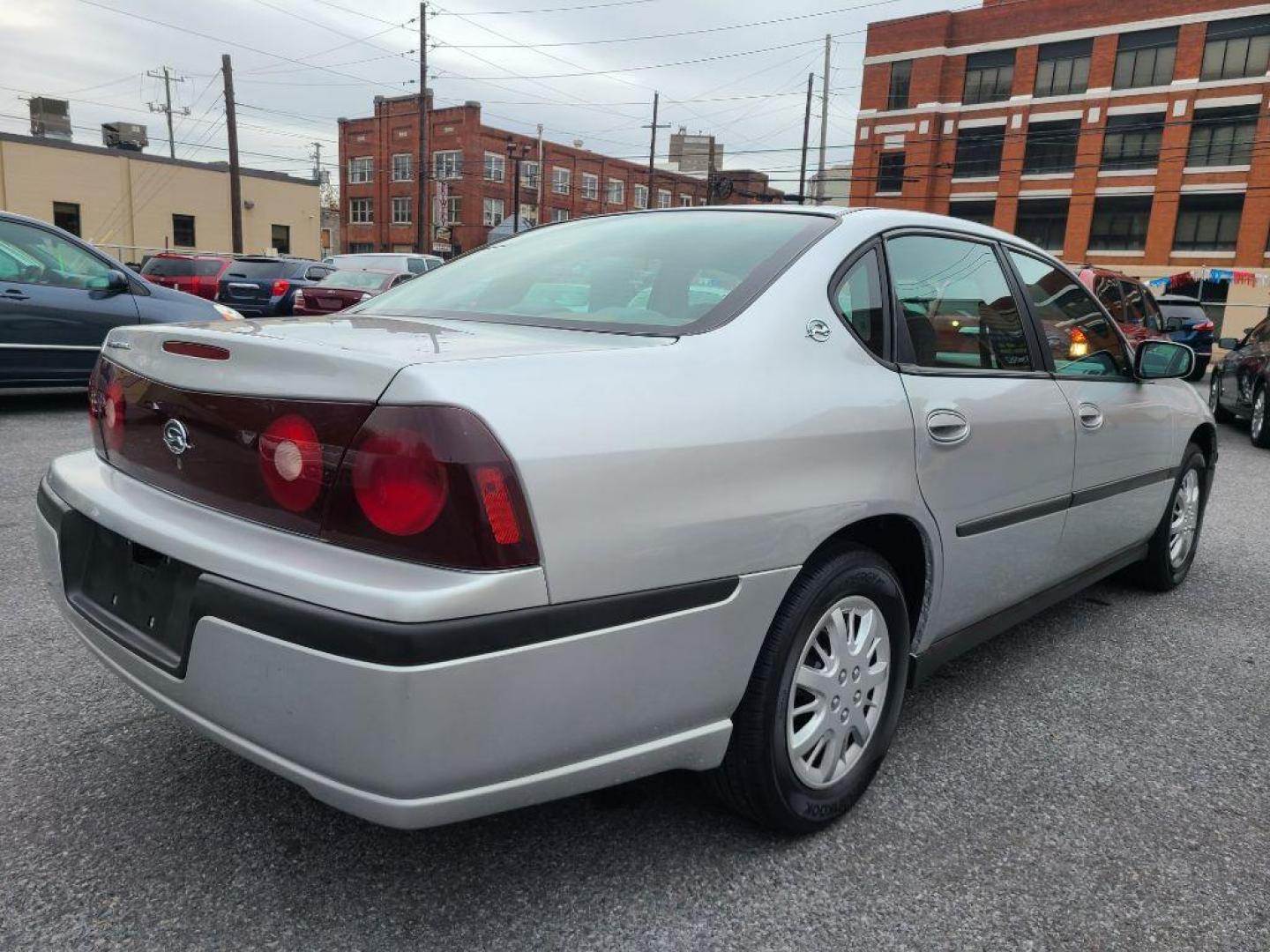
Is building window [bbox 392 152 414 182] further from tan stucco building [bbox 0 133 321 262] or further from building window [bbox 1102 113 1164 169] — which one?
building window [bbox 1102 113 1164 169]

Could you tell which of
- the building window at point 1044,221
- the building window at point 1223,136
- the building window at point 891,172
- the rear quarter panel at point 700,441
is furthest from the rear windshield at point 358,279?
the building window at point 891,172

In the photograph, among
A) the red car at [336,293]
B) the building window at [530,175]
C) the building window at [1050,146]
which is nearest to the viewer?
the red car at [336,293]

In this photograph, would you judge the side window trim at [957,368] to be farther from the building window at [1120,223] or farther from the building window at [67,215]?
the building window at [1120,223]

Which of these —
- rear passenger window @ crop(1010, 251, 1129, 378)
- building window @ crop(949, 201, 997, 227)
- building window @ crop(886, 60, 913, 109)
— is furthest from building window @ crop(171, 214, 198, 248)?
rear passenger window @ crop(1010, 251, 1129, 378)

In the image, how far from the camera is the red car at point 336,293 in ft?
43.6

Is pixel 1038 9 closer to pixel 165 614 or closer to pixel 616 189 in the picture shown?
pixel 616 189

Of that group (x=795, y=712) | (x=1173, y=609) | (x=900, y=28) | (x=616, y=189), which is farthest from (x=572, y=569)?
(x=616, y=189)

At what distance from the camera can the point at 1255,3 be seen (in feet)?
125

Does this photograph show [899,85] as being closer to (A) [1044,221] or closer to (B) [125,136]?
(A) [1044,221]

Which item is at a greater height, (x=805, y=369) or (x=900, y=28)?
(x=900, y=28)

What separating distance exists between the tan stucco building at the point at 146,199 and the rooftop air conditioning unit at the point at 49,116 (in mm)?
5378

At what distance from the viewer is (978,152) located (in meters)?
44.8

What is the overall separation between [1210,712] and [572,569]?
256 cm

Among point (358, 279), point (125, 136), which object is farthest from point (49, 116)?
point (358, 279)
